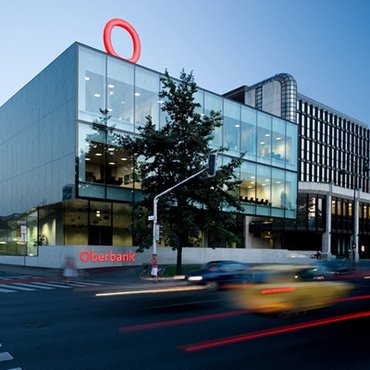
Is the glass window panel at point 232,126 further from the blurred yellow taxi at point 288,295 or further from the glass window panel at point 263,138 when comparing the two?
the blurred yellow taxi at point 288,295

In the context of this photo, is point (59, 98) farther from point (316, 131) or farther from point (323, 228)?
point (316, 131)

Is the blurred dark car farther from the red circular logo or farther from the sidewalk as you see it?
the red circular logo

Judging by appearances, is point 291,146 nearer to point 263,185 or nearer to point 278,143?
point 278,143

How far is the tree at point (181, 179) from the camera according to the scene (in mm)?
29609

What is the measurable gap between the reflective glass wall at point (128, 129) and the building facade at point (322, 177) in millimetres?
11597

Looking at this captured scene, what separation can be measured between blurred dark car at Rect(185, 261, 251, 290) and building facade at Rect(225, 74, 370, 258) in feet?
102

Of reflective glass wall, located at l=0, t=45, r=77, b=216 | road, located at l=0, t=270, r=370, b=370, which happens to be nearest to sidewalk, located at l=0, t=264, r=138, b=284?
reflective glass wall, located at l=0, t=45, r=77, b=216

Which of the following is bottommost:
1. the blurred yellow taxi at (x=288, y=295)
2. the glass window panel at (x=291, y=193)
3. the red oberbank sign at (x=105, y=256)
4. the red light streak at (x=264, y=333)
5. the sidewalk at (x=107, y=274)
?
the sidewalk at (x=107, y=274)

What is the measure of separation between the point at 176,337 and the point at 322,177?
84782 mm

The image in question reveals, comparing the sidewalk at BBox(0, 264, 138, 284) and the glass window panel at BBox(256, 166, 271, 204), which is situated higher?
the glass window panel at BBox(256, 166, 271, 204)

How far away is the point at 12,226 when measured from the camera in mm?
46094

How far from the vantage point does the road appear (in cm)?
777

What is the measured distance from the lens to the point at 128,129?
117ft

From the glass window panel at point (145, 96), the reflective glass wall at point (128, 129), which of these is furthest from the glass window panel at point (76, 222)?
the glass window panel at point (145, 96)
